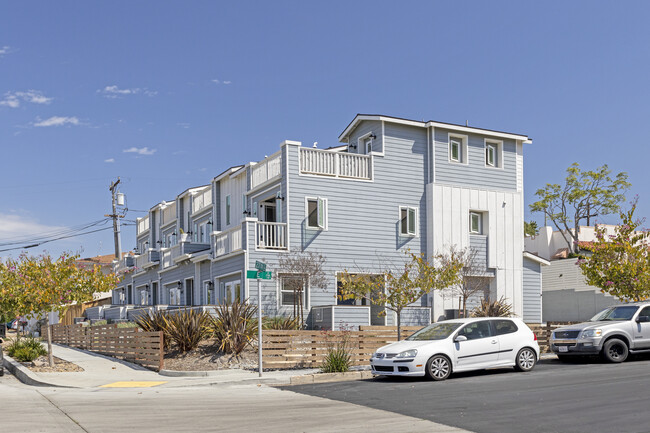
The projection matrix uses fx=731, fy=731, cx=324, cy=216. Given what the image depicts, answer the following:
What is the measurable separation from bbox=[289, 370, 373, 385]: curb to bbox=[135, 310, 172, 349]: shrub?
16.9ft

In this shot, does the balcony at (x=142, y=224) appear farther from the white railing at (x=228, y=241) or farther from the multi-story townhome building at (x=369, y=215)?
the white railing at (x=228, y=241)

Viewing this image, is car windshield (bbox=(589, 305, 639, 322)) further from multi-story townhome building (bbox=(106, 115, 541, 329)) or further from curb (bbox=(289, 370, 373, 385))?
multi-story townhome building (bbox=(106, 115, 541, 329))

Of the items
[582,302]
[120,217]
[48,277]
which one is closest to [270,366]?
[48,277]

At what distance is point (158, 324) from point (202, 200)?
52.6 feet

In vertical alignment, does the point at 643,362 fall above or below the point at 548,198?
below

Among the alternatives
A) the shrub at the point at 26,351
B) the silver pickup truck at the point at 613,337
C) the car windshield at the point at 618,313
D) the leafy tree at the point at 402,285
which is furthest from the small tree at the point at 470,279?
the shrub at the point at 26,351

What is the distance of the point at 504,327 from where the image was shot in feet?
57.5

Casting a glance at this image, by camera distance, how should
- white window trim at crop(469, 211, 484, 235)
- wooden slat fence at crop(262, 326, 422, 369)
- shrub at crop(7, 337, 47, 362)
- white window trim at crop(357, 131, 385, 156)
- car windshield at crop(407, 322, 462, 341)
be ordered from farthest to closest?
white window trim at crop(469, 211, 484, 235) → white window trim at crop(357, 131, 385, 156) → shrub at crop(7, 337, 47, 362) → wooden slat fence at crop(262, 326, 422, 369) → car windshield at crop(407, 322, 462, 341)

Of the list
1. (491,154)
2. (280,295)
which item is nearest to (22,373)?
(280,295)

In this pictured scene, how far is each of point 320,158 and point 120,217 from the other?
29.6 m

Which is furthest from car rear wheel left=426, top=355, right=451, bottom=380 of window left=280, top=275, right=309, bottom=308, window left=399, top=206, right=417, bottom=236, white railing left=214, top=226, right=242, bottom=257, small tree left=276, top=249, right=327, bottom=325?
window left=399, top=206, right=417, bottom=236

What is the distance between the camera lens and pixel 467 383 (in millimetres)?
15461

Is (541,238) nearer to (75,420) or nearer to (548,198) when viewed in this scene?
(548,198)

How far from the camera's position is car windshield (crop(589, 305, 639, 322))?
1988 centimetres
